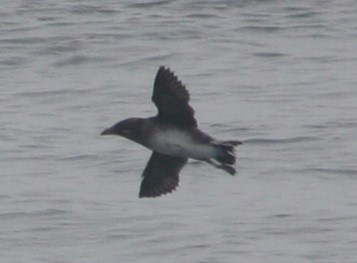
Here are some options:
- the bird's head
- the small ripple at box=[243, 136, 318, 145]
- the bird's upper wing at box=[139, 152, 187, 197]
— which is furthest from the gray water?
the bird's head

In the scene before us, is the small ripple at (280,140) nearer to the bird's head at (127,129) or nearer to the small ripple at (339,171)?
the small ripple at (339,171)

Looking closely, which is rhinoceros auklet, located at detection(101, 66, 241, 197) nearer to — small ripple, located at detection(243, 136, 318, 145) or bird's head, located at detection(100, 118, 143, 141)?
bird's head, located at detection(100, 118, 143, 141)

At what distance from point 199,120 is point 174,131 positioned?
7.39 m

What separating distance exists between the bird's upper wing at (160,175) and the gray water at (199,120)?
8.57 ft

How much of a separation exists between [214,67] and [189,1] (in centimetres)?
290

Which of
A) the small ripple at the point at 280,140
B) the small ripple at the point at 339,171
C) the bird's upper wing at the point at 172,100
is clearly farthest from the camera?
the small ripple at the point at 280,140

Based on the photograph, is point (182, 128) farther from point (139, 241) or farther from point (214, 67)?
point (214, 67)

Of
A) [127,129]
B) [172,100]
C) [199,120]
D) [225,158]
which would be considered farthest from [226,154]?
[199,120]

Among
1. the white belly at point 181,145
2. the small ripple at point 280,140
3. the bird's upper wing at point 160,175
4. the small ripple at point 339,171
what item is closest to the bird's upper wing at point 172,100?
the white belly at point 181,145

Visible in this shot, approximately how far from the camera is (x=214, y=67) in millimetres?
19844

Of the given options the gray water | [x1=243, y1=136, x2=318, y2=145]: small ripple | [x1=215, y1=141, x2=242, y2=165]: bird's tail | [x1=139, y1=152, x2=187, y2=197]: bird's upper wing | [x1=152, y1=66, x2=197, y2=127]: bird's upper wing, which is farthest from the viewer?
[x1=243, y1=136, x2=318, y2=145]: small ripple

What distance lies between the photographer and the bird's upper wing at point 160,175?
10.4m

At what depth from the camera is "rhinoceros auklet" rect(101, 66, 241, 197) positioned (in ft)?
32.3

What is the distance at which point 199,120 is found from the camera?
17.2m
